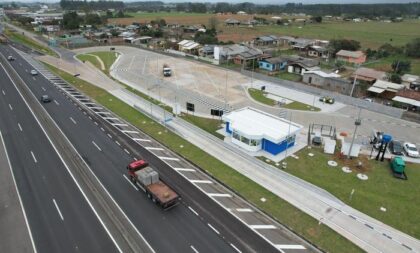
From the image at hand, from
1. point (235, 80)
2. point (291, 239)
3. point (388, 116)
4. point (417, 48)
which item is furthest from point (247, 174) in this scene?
point (417, 48)

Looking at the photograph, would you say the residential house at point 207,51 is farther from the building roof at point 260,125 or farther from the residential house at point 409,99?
the residential house at point 409,99

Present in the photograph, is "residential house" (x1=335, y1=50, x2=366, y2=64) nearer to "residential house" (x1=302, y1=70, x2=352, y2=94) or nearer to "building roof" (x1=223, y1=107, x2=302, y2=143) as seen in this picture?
"residential house" (x1=302, y1=70, x2=352, y2=94)

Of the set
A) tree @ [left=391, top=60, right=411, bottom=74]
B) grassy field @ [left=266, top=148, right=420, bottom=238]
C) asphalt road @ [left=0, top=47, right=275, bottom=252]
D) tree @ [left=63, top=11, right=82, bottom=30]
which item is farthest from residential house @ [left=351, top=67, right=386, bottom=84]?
tree @ [left=63, top=11, right=82, bottom=30]

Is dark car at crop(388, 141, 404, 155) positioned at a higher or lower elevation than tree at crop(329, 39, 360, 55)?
lower

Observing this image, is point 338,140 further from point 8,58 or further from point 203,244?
point 8,58

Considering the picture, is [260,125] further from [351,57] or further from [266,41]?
[266,41]

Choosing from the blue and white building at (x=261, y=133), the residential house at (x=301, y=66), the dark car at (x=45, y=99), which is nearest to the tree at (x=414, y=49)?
the residential house at (x=301, y=66)
